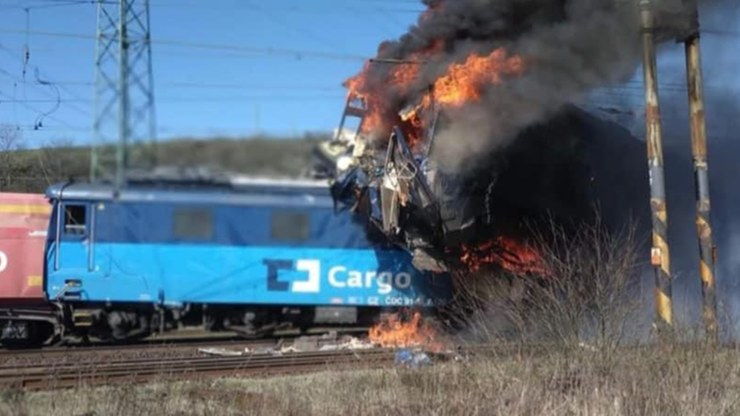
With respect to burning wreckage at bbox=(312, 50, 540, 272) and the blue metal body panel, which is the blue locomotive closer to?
the blue metal body panel

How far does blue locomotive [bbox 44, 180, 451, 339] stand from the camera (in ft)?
54.1

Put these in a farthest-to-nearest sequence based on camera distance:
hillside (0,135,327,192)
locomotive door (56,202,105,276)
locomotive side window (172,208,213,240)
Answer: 1. locomotive door (56,202,105,276)
2. locomotive side window (172,208,213,240)
3. hillside (0,135,327,192)

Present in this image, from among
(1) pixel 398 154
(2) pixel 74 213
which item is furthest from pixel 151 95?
(2) pixel 74 213

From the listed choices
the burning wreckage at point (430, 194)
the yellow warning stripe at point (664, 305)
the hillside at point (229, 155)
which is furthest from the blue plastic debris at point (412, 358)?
the hillside at point (229, 155)

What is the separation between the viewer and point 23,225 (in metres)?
17.8

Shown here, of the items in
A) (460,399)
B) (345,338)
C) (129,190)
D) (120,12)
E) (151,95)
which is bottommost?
(345,338)

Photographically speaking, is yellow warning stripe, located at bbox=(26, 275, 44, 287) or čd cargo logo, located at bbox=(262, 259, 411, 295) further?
yellow warning stripe, located at bbox=(26, 275, 44, 287)

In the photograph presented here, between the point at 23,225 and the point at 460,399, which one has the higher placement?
the point at 23,225

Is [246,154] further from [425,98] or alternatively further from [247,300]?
[247,300]

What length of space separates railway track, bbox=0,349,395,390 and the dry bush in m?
2.06

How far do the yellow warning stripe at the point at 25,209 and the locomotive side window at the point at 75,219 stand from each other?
1.05 metres

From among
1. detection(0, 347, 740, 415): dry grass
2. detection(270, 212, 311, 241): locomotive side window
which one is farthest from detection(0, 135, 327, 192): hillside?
detection(270, 212, 311, 241): locomotive side window

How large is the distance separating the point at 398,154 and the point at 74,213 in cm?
721

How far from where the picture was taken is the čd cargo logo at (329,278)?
1697cm
